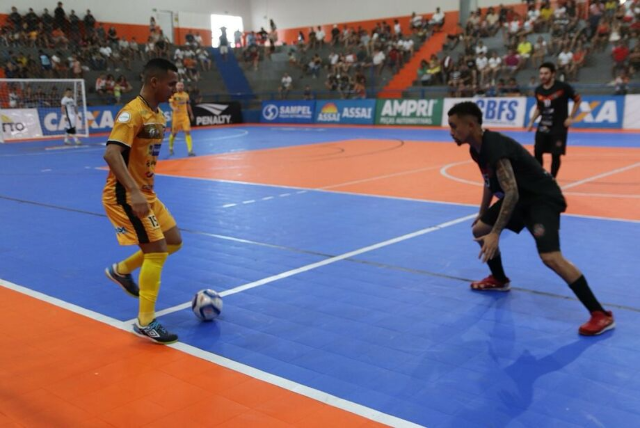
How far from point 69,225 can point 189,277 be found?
11.8 feet

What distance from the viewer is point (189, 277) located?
21.5 feet

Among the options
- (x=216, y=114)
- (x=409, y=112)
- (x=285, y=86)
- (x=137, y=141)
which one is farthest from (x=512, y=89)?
(x=137, y=141)

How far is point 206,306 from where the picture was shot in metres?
5.21

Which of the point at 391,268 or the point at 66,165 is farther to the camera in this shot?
the point at 66,165

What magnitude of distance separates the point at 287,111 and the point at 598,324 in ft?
96.9

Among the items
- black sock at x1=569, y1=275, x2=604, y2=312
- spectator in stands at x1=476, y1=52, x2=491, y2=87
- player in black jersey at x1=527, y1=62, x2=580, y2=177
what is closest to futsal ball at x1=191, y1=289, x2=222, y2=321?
black sock at x1=569, y1=275, x2=604, y2=312

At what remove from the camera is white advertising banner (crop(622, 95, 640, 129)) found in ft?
72.6

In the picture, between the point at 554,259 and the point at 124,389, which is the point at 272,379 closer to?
the point at 124,389

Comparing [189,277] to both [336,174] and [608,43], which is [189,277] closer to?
[336,174]

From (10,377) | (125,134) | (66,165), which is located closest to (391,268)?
(125,134)

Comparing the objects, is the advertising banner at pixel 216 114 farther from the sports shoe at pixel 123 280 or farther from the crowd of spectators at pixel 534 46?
the sports shoe at pixel 123 280

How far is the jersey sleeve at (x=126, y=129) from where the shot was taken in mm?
4543

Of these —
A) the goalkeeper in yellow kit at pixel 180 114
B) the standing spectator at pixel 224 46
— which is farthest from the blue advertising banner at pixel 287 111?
the goalkeeper in yellow kit at pixel 180 114

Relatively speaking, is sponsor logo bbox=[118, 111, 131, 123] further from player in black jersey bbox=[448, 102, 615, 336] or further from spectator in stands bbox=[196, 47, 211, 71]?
spectator in stands bbox=[196, 47, 211, 71]
